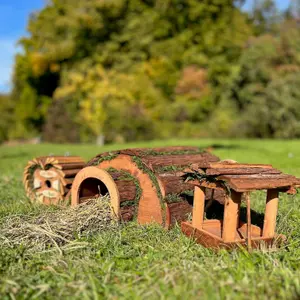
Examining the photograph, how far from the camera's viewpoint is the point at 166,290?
10.2ft

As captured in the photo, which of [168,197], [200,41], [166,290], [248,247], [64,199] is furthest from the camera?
[200,41]

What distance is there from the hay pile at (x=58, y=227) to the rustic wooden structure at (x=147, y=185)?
219 millimetres

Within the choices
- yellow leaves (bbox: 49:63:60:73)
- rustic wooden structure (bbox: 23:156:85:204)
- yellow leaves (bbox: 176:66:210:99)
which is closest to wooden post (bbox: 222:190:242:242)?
rustic wooden structure (bbox: 23:156:85:204)

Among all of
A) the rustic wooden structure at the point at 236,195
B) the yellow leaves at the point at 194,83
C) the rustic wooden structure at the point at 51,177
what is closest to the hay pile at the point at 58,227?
the rustic wooden structure at the point at 236,195

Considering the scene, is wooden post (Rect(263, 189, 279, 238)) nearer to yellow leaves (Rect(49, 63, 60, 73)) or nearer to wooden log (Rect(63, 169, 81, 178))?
wooden log (Rect(63, 169, 81, 178))

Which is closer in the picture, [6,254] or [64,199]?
[6,254]

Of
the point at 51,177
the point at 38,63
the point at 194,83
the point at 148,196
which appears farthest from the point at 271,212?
the point at 38,63

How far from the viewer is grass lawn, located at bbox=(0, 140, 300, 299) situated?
10.2 ft

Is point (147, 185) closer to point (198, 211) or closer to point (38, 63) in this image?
point (198, 211)

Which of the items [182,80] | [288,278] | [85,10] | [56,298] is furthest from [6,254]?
[85,10]

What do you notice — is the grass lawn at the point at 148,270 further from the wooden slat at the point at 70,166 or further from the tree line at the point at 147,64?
the tree line at the point at 147,64

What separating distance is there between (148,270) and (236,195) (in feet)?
3.56

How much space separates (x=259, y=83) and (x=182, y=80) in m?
5.74

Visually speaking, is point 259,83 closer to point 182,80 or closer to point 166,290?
point 182,80
